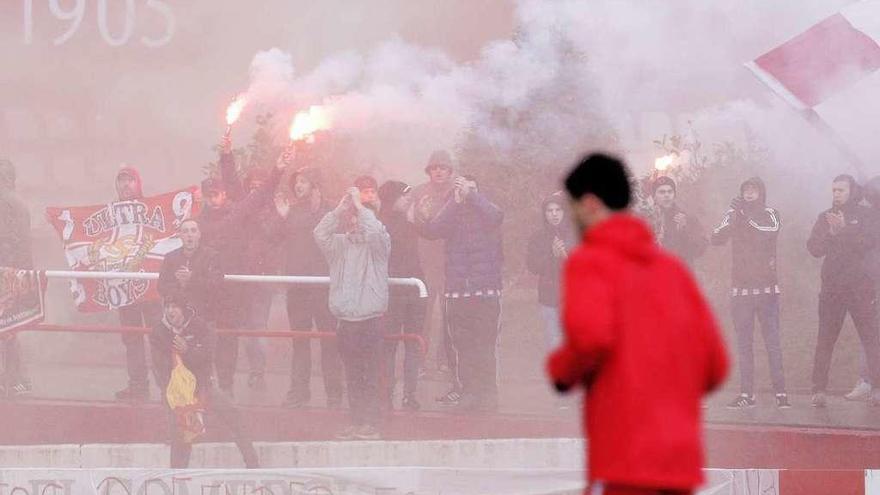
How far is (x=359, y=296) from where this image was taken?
30.9ft

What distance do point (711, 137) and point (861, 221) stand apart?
1.07 meters

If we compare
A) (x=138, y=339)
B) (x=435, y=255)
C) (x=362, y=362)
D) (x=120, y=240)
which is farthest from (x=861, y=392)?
(x=120, y=240)

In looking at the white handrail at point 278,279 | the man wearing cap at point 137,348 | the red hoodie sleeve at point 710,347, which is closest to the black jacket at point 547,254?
the white handrail at point 278,279

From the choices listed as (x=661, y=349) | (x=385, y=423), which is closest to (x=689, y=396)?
(x=661, y=349)

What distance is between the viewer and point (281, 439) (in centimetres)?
935

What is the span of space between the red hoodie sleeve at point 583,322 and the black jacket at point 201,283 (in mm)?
6043

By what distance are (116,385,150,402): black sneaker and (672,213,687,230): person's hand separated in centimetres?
344

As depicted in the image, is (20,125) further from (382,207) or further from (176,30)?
(382,207)

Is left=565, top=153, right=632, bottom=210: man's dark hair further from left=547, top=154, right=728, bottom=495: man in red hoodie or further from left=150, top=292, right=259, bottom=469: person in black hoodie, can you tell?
left=150, top=292, right=259, bottom=469: person in black hoodie

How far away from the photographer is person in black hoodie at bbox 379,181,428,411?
952 centimetres

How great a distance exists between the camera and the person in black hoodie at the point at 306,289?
953 centimetres

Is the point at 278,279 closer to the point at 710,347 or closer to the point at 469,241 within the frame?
the point at 469,241

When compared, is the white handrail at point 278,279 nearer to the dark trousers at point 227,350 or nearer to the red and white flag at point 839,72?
the dark trousers at point 227,350

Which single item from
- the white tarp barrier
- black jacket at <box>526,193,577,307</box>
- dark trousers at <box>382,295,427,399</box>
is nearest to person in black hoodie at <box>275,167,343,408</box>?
dark trousers at <box>382,295,427,399</box>
